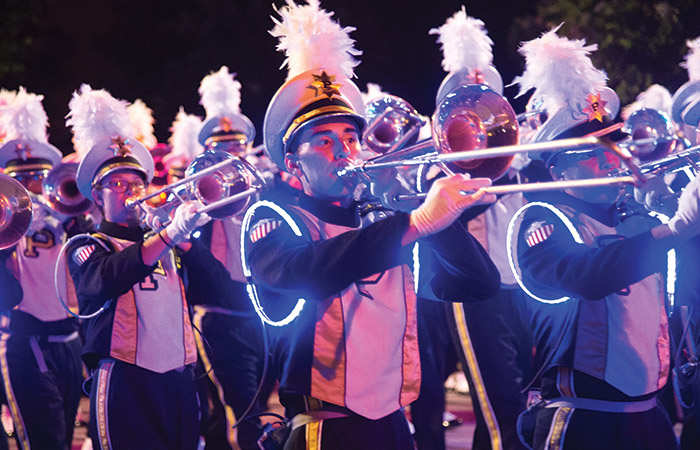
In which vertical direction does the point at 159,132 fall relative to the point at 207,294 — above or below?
above

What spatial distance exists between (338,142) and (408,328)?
0.69m

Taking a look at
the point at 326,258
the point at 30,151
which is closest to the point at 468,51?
the point at 30,151

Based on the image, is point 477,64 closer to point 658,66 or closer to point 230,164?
point 230,164

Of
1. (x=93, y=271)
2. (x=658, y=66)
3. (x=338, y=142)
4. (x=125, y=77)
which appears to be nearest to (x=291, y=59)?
(x=338, y=142)

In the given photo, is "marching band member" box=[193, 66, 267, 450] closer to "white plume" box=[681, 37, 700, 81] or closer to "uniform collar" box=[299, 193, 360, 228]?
"uniform collar" box=[299, 193, 360, 228]

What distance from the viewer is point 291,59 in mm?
3861

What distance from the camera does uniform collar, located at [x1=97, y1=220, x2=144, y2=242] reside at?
16.4 feet

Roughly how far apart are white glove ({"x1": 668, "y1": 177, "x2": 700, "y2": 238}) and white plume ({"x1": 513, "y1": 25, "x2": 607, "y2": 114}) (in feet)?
3.17

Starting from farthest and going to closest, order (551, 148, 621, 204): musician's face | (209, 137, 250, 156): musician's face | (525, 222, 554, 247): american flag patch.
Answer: (209, 137, 250, 156): musician's face
(551, 148, 621, 204): musician's face
(525, 222, 554, 247): american flag patch

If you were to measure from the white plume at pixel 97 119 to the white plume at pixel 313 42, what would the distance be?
2.30 meters

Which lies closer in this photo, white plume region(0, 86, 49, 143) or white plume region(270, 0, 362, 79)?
white plume region(270, 0, 362, 79)

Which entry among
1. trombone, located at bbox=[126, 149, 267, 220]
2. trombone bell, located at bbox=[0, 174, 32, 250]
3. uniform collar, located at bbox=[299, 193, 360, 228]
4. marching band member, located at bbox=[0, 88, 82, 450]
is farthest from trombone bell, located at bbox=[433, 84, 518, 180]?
marching band member, located at bbox=[0, 88, 82, 450]

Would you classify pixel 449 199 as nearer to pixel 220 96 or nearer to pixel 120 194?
pixel 120 194

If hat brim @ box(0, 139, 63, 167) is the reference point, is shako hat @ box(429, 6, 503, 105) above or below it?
above
